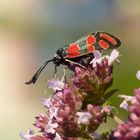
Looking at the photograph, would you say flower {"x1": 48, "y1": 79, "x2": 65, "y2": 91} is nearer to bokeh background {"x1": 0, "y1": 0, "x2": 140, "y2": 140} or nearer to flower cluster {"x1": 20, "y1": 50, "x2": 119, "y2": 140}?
flower cluster {"x1": 20, "y1": 50, "x2": 119, "y2": 140}

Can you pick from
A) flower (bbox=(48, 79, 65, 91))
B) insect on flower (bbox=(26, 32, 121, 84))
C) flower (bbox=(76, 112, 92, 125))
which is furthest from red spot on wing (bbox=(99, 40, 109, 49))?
flower (bbox=(76, 112, 92, 125))

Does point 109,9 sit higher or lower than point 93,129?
higher

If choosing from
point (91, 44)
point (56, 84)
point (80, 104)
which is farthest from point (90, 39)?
point (80, 104)

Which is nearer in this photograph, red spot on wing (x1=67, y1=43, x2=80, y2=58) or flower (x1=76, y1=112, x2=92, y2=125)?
flower (x1=76, y1=112, x2=92, y2=125)

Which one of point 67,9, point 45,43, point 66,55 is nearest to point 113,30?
point 45,43

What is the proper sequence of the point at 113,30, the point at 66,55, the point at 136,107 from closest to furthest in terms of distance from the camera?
the point at 136,107, the point at 66,55, the point at 113,30

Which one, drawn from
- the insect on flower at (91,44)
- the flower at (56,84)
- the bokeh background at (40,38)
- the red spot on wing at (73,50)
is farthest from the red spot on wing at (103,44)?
the bokeh background at (40,38)

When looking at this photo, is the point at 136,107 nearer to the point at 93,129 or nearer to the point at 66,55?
the point at 93,129
